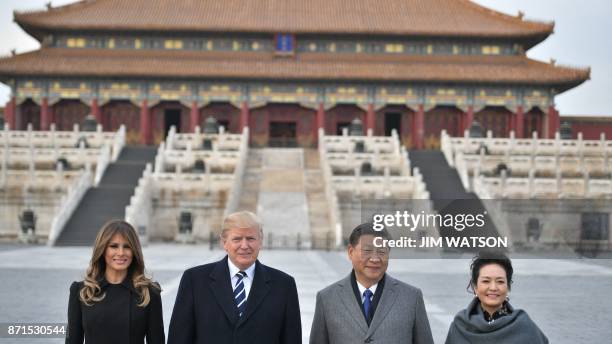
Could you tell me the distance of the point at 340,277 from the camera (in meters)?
19.5

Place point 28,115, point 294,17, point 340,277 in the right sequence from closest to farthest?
point 340,277 → point 28,115 → point 294,17

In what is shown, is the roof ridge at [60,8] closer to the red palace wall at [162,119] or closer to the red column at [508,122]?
the red palace wall at [162,119]

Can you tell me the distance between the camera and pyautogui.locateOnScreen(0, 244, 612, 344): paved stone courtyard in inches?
531

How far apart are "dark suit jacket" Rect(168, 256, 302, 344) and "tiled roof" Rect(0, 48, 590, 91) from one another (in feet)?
146

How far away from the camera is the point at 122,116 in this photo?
52812 millimetres

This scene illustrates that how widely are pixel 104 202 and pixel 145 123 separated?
18976mm

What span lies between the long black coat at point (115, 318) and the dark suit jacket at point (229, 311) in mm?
281

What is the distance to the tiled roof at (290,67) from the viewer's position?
50.2 meters

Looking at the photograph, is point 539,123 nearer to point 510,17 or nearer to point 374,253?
point 510,17

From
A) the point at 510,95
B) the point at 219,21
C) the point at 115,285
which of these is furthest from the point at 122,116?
the point at 115,285

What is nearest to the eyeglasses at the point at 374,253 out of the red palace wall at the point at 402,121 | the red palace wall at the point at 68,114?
the red palace wall at the point at 402,121

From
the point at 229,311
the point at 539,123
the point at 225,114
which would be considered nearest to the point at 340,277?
the point at 229,311

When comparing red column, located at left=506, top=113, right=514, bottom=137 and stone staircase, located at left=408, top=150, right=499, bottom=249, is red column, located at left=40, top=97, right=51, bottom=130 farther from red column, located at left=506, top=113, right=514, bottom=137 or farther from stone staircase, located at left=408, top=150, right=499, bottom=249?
red column, located at left=506, top=113, right=514, bottom=137

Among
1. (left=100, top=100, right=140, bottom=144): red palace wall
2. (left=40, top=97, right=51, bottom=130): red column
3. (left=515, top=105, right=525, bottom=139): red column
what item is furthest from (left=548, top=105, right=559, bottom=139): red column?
(left=40, top=97, right=51, bottom=130): red column
